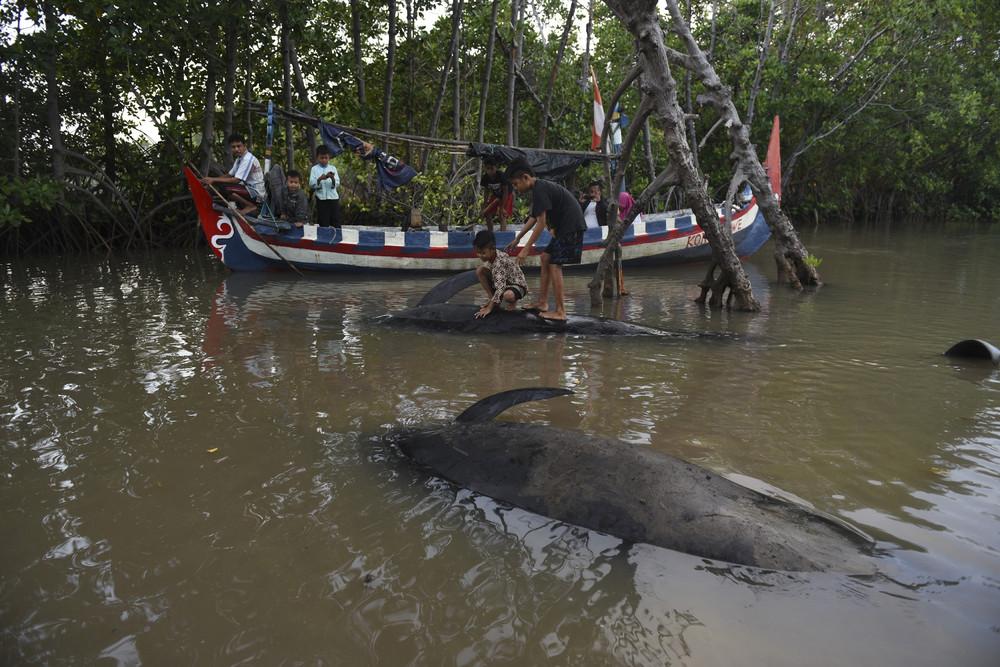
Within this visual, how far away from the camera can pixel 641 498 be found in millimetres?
2877

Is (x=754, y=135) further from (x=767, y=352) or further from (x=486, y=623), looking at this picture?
(x=486, y=623)

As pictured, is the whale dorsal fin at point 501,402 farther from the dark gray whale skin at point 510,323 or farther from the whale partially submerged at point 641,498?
the dark gray whale skin at point 510,323

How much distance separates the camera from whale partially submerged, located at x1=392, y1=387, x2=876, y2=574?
263 centimetres

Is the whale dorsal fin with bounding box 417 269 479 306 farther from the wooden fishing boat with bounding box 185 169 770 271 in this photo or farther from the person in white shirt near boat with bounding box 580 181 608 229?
the person in white shirt near boat with bounding box 580 181 608 229

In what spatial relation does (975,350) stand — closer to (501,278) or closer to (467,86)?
(501,278)

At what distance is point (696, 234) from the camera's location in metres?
13.0

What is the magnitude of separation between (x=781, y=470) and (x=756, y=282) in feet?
27.3

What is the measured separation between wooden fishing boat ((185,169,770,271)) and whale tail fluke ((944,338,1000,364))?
695 cm

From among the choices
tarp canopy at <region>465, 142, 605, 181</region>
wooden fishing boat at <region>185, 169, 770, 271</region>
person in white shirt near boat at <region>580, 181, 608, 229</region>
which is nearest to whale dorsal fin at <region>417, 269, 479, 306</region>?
wooden fishing boat at <region>185, 169, 770, 271</region>

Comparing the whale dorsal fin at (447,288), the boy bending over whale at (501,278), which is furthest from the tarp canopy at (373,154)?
the boy bending over whale at (501,278)

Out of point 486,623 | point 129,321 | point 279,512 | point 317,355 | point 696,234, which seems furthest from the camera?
point 696,234

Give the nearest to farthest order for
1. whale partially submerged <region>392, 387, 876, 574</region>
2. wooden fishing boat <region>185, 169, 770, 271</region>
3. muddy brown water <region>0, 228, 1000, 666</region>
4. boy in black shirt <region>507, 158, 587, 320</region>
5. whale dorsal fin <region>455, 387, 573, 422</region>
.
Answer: muddy brown water <region>0, 228, 1000, 666</region>, whale partially submerged <region>392, 387, 876, 574</region>, whale dorsal fin <region>455, 387, 573, 422</region>, boy in black shirt <region>507, 158, 587, 320</region>, wooden fishing boat <region>185, 169, 770, 271</region>

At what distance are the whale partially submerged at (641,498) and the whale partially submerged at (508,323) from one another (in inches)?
133

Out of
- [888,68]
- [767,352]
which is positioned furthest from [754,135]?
[767,352]
